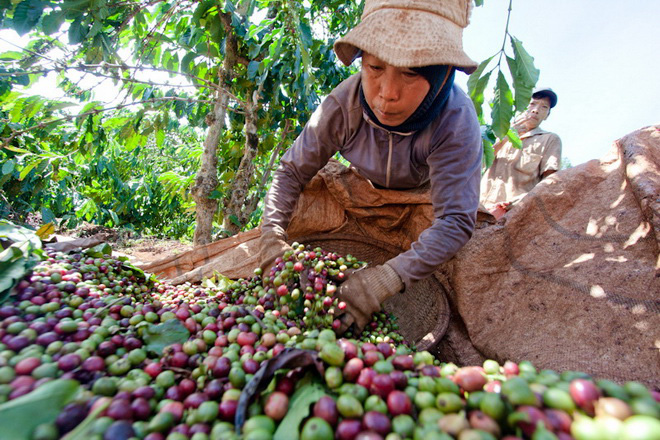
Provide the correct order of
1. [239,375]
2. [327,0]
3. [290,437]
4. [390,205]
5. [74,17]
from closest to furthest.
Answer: [290,437] < [239,375] < [74,17] < [390,205] < [327,0]

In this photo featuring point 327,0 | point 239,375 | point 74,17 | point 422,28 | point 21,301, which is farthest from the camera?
point 327,0

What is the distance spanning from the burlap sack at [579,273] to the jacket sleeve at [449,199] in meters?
0.49

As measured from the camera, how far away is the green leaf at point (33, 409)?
0.72 m

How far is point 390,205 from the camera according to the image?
2.82 metres

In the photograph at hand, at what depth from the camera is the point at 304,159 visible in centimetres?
250

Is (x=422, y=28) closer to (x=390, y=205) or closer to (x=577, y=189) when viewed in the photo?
(x=390, y=205)

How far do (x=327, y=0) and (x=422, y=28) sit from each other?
2.51 metres

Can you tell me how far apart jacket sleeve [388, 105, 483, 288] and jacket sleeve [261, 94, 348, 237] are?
2.40 ft

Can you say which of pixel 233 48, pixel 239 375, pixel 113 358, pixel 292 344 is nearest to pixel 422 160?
pixel 292 344

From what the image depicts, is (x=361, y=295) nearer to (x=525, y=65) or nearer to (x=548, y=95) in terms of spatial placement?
(x=525, y=65)

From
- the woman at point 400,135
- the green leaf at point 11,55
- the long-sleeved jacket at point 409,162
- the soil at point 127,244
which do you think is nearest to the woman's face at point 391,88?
the woman at point 400,135

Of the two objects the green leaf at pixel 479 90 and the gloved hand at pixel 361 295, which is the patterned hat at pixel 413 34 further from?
the gloved hand at pixel 361 295

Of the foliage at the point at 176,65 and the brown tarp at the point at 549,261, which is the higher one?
the foliage at the point at 176,65

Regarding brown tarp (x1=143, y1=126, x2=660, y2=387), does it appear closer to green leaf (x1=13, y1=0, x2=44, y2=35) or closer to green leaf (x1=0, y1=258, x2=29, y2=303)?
green leaf (x1=0, y1=258, x2=29, y2=303)
